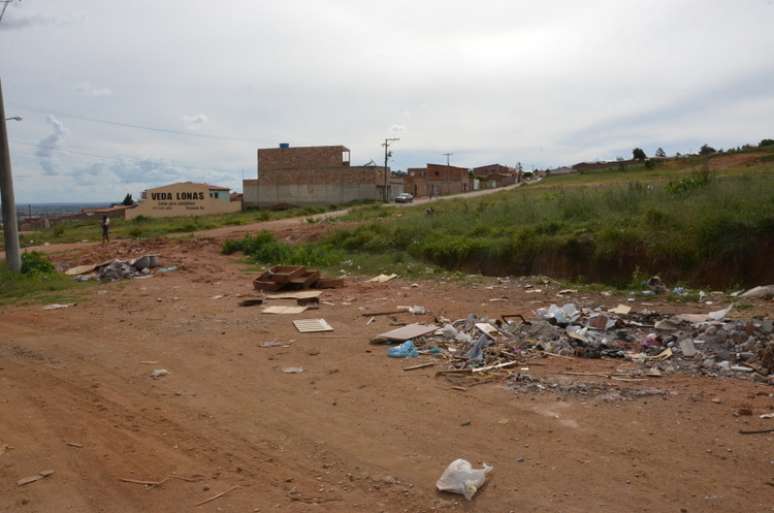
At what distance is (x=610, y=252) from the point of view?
12.4 meters

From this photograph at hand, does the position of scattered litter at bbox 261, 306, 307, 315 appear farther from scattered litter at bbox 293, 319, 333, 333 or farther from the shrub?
the shrub

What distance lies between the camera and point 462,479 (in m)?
3.88

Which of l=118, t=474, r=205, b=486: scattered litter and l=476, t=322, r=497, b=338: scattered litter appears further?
l=476, t=322, r=497, b=338: scattered litter

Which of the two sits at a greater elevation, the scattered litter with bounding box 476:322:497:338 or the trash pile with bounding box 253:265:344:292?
the trash pile with bounding box 253:265:344:292

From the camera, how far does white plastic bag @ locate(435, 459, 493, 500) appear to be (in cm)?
381

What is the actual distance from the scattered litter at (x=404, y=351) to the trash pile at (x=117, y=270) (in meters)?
9.76

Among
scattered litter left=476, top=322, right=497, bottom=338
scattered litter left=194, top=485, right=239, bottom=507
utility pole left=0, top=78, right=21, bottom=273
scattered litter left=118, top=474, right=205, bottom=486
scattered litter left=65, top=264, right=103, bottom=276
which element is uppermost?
utility pole left=0, top=78, right=21, bottom=273

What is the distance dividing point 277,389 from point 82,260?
47.6 feet

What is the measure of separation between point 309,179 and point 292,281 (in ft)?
144

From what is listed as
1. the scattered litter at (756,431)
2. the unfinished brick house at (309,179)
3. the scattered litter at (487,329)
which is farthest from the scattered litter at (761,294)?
the unfinished brick house at (309,179)

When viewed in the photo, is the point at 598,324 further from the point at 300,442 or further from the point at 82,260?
the point at 82,260

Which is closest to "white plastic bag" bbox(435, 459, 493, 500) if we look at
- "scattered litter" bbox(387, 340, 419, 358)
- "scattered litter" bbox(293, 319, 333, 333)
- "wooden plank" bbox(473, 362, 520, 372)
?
"wooden plank" bbox(473, 362, 520, 372)

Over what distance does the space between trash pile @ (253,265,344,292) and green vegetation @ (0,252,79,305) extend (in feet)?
12.3

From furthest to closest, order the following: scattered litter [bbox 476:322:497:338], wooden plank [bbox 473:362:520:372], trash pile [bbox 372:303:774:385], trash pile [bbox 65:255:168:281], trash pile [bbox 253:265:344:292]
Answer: trash pile [bbox 65:255:168:281]
trash pile [bbox 253:265:344:292]
scattered litter [bbox 476:322:497:338]
wooden plank [bbox 473:362:520:372]
trash pile [bbox 372:303:774:385]
